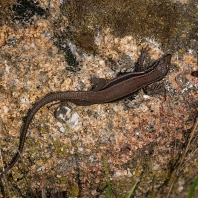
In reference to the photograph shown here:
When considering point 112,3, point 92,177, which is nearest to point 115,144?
point 92,177

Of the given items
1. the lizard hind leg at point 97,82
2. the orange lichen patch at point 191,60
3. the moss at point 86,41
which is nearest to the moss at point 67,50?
the moss at point 86,41

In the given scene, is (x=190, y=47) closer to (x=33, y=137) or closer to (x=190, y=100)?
(x=190, y=100)

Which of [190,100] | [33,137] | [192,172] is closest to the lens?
[33,137]

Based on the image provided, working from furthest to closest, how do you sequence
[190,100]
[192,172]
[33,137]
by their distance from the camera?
1. [192,172]
2. [190,100]
3. [33,137]

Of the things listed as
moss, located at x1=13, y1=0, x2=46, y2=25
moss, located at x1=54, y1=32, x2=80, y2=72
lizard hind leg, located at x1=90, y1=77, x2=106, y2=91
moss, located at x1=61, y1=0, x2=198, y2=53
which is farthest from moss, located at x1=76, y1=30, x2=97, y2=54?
moss, located at x1=13, y1=0, x2=46, y2=25

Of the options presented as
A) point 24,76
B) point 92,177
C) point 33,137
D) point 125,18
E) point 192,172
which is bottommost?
point 192,172

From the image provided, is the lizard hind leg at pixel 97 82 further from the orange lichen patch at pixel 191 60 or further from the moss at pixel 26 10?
the orange lichen patch at pixel 191 60

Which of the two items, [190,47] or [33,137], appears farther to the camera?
[190,47]

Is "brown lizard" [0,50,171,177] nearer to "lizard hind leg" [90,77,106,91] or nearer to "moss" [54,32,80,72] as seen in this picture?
"lizard hind leg" [90,77,106,91]

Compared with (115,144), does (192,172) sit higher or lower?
lower
